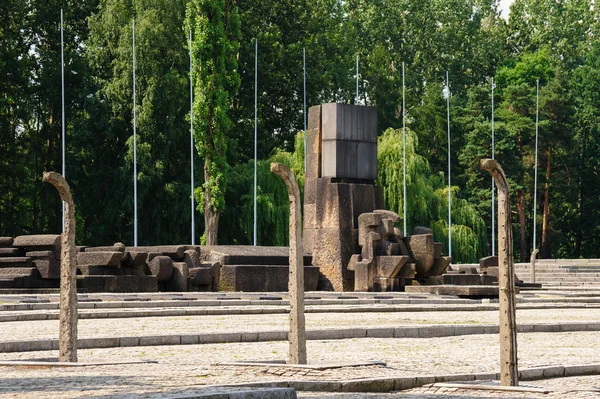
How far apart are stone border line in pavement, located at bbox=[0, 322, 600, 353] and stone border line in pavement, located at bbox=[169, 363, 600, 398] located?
14.8 ft

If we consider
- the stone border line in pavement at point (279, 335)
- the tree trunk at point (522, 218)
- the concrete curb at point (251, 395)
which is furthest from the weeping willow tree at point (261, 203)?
the concrete curb at point (251, 395)

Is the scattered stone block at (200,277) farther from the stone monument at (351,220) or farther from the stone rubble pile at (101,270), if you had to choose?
the stone monument at (351,220)

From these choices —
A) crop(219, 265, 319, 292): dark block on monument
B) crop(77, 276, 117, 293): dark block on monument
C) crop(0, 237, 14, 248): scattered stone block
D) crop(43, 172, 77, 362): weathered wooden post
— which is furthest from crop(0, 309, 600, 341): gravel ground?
crop(0, 237, 14, 248): scattered stone block

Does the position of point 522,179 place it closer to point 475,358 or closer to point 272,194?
point 272,194

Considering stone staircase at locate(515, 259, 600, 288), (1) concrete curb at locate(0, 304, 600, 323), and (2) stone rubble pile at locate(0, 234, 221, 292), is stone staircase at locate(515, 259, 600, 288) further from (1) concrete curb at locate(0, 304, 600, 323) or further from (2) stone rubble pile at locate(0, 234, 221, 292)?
(1) concrete curb at locate(0, 304, 600, 323)

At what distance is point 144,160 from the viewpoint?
49.2 metres

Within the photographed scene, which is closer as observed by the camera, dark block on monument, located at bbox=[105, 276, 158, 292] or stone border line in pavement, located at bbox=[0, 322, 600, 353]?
stone border line in pavement, located at bbox=[0, 322, 600, 353]

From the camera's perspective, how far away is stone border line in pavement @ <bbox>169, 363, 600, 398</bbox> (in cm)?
853

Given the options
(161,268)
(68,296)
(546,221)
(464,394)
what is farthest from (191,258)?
(546,221)

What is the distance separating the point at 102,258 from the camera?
26875 millimetres

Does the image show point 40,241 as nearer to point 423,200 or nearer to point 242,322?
point 242,322

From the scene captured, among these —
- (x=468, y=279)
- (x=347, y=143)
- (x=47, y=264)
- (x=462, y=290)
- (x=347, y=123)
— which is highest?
(x=347, y=123)

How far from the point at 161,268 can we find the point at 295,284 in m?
17.4

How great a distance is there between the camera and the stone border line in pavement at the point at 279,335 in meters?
12.9
